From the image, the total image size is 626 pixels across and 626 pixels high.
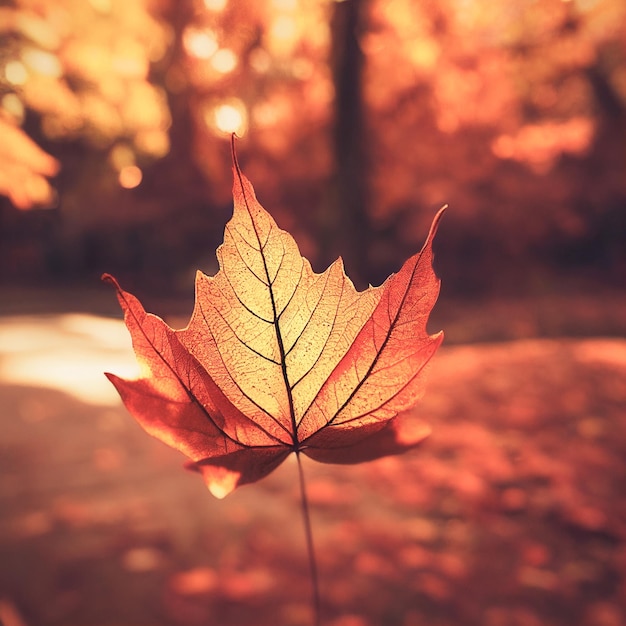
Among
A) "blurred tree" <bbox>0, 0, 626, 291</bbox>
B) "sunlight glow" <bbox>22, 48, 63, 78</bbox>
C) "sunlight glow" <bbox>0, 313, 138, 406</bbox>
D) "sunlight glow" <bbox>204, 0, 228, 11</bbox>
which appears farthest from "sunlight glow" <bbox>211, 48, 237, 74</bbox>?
"sunlight glow" <bbox>22, 48, 63, 78</bbox>

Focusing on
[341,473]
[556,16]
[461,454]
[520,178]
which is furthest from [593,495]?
[520,178]

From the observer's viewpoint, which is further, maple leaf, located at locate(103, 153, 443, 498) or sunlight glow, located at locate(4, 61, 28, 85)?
sunlight glow, located at locate(4, 61, 28, 85)

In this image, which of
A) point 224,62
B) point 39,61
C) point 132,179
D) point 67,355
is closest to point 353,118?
point 224,62

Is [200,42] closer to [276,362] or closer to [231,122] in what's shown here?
[231,122]

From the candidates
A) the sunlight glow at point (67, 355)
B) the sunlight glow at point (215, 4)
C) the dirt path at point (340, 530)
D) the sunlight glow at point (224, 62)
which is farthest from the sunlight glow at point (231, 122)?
the sunlight glow at point (224, 62)

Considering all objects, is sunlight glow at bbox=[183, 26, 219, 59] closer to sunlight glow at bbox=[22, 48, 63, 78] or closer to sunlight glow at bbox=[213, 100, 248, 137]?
sunlight glow at bbox=[213, 100, 248, 137]

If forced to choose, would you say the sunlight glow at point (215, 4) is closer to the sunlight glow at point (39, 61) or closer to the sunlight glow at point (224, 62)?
the sunlight glow at point (224, 62)

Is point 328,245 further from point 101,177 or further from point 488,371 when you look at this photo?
point 101,177
